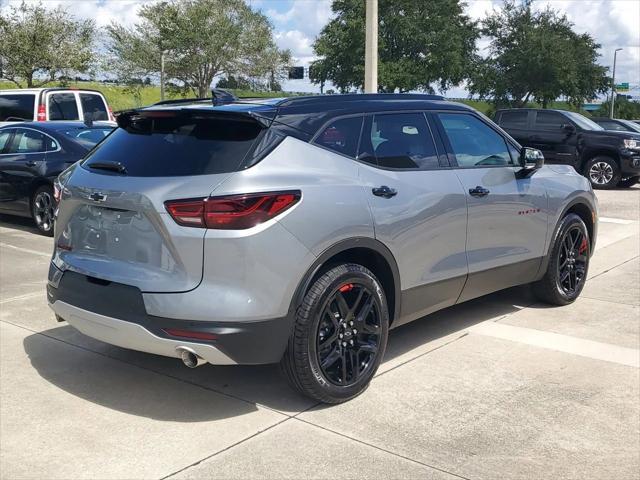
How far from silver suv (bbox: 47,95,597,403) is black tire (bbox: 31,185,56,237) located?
221 inches

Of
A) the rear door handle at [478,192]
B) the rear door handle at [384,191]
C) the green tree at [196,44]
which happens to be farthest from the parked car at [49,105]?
the green tree at [196,44]

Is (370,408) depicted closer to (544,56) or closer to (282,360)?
(282,360)

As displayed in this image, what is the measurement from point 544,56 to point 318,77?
54.3 feet

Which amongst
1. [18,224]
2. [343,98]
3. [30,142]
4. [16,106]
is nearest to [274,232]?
[343,98]

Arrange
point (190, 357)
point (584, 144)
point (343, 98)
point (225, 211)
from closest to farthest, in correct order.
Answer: point (225, 211) < point (190, 357) < point (343, 98) < point (584, 144)

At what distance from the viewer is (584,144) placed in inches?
638

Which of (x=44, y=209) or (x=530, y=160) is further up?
(x=530, y=160)

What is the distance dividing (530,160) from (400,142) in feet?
4.59

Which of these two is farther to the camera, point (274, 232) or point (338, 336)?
point (338, 336)

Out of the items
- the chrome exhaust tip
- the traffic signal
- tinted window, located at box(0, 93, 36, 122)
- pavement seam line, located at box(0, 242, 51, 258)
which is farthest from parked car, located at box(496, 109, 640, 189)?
the traffic signal

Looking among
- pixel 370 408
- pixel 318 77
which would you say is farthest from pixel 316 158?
pixel 318 77

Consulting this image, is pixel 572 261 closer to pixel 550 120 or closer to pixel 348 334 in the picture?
pixel 348 334

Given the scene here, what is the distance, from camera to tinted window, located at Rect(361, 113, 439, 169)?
4281mm

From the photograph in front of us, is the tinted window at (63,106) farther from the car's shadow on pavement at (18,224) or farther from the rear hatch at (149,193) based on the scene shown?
the rear hatch at (149,193)
